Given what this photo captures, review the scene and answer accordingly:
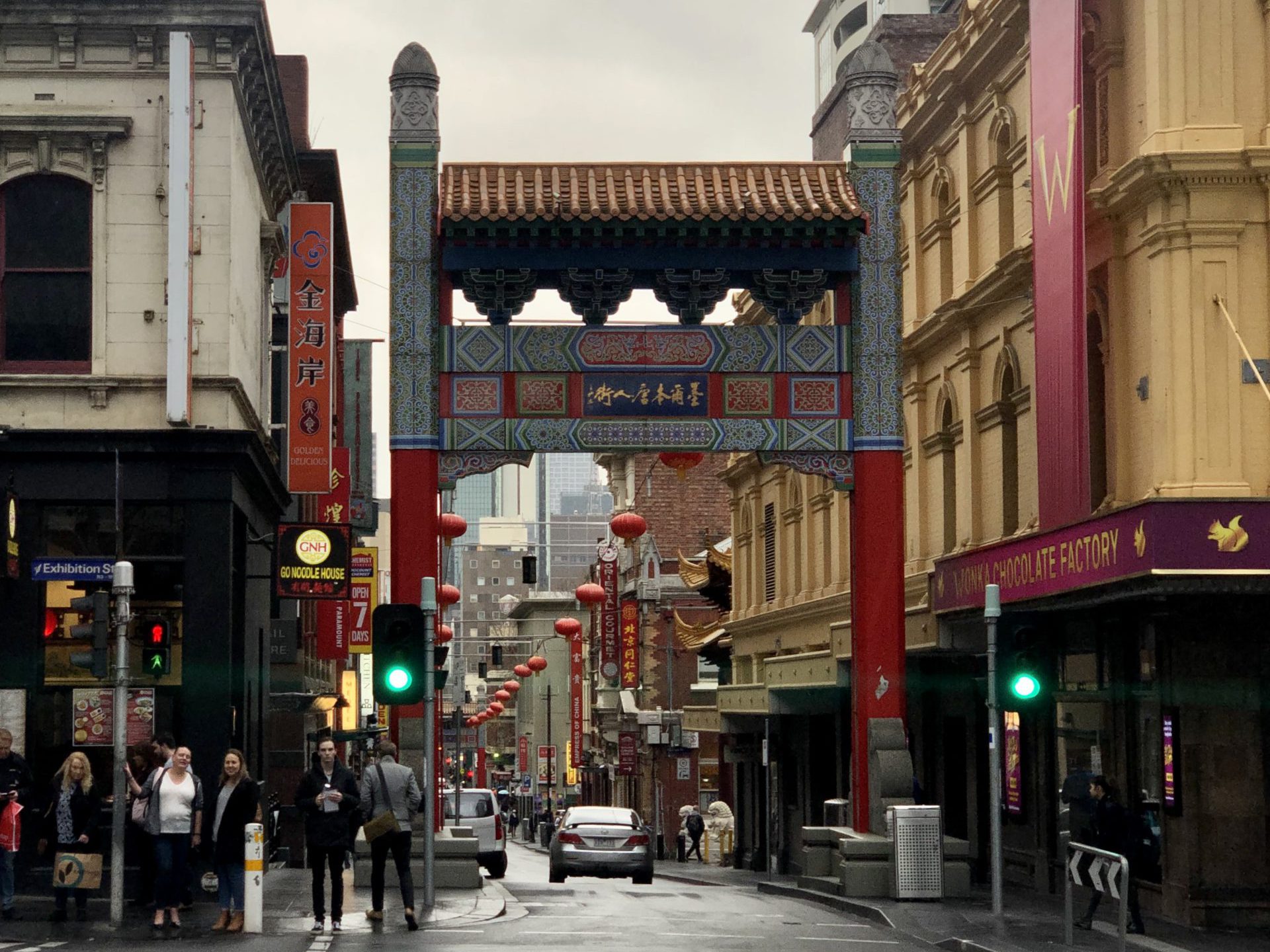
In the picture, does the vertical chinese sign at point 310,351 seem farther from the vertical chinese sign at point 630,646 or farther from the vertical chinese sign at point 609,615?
the vertical chinese sign at point 630,646

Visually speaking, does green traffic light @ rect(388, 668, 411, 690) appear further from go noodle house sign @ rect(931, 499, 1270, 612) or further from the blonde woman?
go noodle house sign @ rect(931, 499, 1270, 612)

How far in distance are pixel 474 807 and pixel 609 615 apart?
45.0m

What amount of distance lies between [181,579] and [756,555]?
2820cm

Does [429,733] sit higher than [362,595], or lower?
lower

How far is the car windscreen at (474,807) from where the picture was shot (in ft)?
124

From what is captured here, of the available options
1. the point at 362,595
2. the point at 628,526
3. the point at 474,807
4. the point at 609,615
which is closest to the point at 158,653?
the point at 474,807

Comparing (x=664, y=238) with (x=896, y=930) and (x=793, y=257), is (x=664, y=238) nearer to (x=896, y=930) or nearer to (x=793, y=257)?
(x=793, y=257)

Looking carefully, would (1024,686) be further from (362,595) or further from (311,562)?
(362,595)

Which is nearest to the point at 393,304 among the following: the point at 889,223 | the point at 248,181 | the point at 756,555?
the point at 248,181

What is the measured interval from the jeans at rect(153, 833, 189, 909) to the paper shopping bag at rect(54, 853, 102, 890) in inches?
23.3

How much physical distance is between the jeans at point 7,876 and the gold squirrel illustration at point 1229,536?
12262 millimetres

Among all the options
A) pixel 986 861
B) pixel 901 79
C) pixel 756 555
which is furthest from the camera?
pixel 756 555

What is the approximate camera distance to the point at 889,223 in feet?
87.7

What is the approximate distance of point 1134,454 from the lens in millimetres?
23625
